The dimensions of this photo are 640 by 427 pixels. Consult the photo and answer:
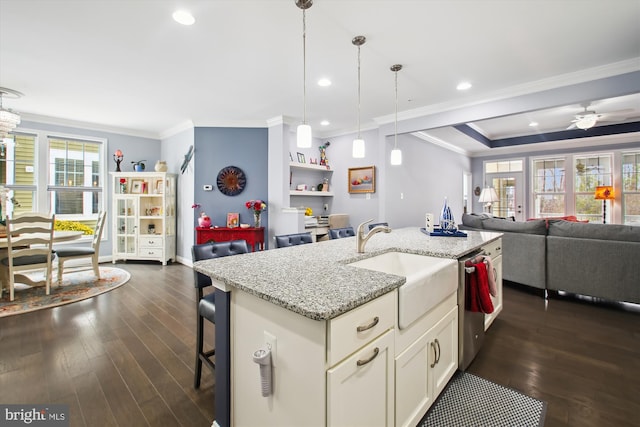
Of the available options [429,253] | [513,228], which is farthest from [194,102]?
[513,228]

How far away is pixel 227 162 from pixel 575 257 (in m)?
5.01

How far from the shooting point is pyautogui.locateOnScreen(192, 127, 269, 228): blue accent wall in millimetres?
5059

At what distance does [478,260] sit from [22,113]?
6.69 meters

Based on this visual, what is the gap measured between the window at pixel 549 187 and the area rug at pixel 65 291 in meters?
9.01

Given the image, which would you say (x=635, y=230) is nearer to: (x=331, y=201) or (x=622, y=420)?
(x=622, y=420)

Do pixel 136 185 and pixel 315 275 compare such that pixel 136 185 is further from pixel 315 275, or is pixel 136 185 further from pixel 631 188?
pixel 631 188

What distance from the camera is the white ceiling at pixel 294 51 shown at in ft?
7.14

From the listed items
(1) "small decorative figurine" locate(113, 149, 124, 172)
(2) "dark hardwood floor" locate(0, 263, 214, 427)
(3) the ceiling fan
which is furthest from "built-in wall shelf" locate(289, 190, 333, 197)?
(3) the ceiling fan

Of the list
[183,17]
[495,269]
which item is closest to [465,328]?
[495,269]

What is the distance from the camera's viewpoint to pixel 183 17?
223 cm

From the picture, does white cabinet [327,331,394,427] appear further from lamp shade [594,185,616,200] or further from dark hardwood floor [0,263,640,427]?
lamp shade [594,185,616,200]

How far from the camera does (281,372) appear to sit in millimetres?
1094

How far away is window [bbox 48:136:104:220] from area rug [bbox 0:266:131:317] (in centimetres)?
137

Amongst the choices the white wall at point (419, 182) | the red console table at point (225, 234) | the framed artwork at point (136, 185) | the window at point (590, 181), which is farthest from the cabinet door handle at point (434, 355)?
the window at point (590, 181)
